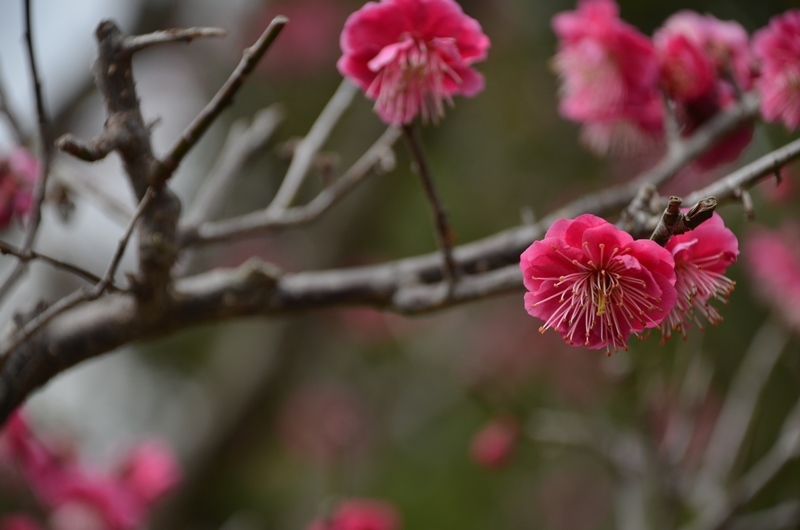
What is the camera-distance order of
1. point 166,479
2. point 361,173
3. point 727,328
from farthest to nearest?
point 727,328
point 166,479
point 361,173

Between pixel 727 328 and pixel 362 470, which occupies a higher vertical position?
pixel 727 328

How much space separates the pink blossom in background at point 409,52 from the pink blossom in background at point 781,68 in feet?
1.43

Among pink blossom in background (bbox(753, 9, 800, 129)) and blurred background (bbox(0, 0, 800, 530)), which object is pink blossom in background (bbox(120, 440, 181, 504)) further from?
pink blossom in background (bbox(753, 9, 800, 129))

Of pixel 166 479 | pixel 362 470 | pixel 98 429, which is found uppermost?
pixel 166 479

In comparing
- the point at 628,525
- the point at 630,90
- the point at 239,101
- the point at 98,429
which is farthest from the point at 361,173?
the point at 239,101

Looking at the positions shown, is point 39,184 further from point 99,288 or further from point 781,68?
point 781,68

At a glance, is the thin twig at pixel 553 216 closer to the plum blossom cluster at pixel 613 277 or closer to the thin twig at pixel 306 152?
the thin twig at pixel 306 152

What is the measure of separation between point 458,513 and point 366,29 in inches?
115

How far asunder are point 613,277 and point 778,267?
147 centimetres

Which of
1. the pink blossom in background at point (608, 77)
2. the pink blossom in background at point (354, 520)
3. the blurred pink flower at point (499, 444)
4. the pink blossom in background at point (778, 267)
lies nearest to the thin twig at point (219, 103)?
the pink blossom in background at point (608, 77)

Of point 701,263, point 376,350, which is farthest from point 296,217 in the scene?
point 376,350

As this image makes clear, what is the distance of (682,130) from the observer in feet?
4.09

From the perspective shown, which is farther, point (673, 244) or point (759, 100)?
point (759, 100)

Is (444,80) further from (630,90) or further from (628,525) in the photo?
(628,525)
